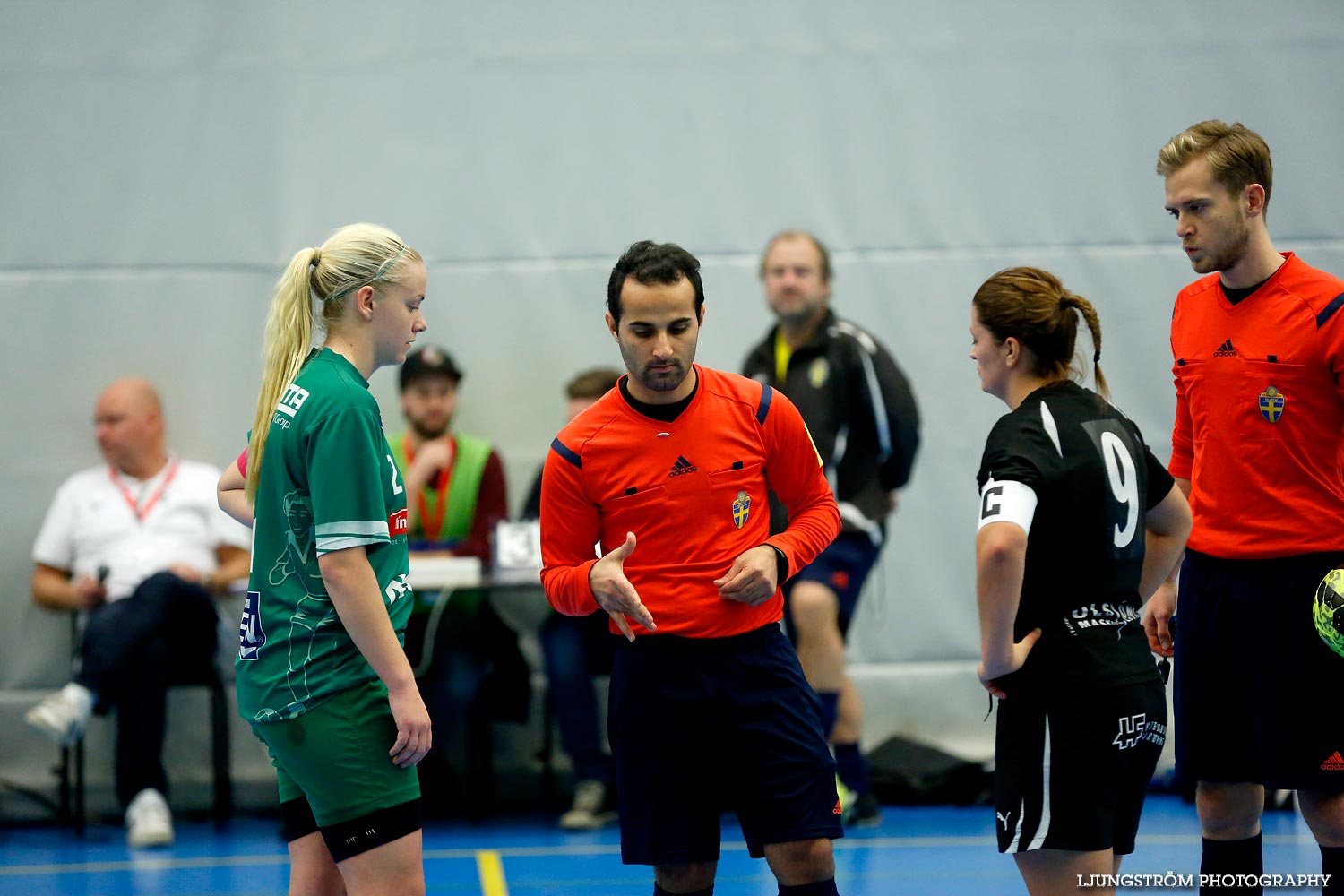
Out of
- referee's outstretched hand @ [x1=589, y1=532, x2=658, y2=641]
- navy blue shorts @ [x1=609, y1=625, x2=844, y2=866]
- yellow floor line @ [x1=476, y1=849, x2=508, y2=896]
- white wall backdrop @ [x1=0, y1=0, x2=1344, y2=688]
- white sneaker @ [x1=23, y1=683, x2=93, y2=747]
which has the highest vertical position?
white wall backdrop @ [x1=0, y1=0, x2=1344, y2=688]

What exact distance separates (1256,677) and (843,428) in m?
2.57

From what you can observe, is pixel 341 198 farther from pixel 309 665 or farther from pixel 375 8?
pixel 309 665

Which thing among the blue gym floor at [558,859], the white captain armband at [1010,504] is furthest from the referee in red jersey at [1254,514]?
the blue gym floor at [558,859]

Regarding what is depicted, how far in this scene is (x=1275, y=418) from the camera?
10.8 feet

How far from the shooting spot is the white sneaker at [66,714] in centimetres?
538

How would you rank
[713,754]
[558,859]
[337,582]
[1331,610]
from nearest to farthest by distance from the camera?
[337,582]
[713,754]
[1331,610]
[558,859]

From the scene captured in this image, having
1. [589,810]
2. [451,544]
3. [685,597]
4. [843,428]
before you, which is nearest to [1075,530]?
[685,597]

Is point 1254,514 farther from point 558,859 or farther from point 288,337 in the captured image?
point 558,859

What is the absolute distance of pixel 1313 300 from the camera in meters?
3.29

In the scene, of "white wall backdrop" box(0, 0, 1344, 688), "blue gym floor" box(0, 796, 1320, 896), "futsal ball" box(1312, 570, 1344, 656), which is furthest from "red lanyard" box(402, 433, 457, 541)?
"futsal ball" box(1312, 570, 1344, 656)

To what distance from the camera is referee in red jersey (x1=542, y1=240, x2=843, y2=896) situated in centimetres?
291

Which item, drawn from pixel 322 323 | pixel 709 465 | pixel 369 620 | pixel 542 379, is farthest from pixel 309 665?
pixel 542 379

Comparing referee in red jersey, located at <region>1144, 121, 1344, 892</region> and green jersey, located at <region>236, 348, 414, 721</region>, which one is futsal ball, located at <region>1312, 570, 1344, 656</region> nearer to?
referee in red jersey, located at <region>1144, 121, 1344, 892</region>

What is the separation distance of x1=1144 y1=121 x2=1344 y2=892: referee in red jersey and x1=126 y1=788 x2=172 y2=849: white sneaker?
4.01 meters
